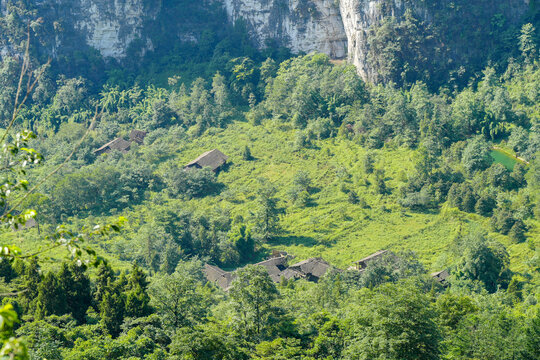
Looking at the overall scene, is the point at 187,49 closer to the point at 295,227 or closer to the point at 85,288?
the point at 295,227

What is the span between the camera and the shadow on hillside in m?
39.3

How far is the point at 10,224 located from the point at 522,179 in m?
36.4

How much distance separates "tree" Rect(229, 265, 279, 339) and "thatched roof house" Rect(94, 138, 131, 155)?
31.2m

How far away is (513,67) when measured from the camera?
165ft

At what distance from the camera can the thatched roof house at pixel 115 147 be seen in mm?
53141

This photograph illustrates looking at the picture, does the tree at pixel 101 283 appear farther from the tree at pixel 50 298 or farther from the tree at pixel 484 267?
the tree at pixel 484 267

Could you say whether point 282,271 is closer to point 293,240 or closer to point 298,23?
point 293,240

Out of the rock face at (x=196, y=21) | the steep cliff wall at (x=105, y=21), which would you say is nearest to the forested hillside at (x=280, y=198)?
the rock face at (x=196, y=21)

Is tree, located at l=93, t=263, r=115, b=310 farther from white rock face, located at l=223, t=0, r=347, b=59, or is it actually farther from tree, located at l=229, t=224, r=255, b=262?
white rock face, located at l=223, t=0, r=347, b=59

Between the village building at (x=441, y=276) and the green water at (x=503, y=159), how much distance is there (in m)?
10.7

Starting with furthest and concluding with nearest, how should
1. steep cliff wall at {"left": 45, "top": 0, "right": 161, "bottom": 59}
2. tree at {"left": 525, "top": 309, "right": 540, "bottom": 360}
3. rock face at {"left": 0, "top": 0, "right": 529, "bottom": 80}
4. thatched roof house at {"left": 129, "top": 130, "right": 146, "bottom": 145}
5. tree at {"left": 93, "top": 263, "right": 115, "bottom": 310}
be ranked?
1. steep cliff wall at {"left": 45, "top": 0, "right": 161, "bottom": 59}
2. rock face at {"left": 0, "top": 0, "right": 529, "bottom": 80}
3. thatched roof house at {"left": 129, "top": 130, "right": 146, "bottom": 145}
4. tree at {"left": 93, "top": 263, "right": 115, "bottom": 310}
5. tree at {"left": 525, "top": 309, "right": 540, "bottom": 360}

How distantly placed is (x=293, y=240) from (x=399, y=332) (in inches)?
797

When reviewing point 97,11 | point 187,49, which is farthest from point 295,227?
point 97,11

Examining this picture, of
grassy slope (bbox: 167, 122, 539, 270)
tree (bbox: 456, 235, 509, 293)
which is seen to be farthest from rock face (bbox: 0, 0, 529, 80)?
tree (bbox: 456, 235, 509, 293)
